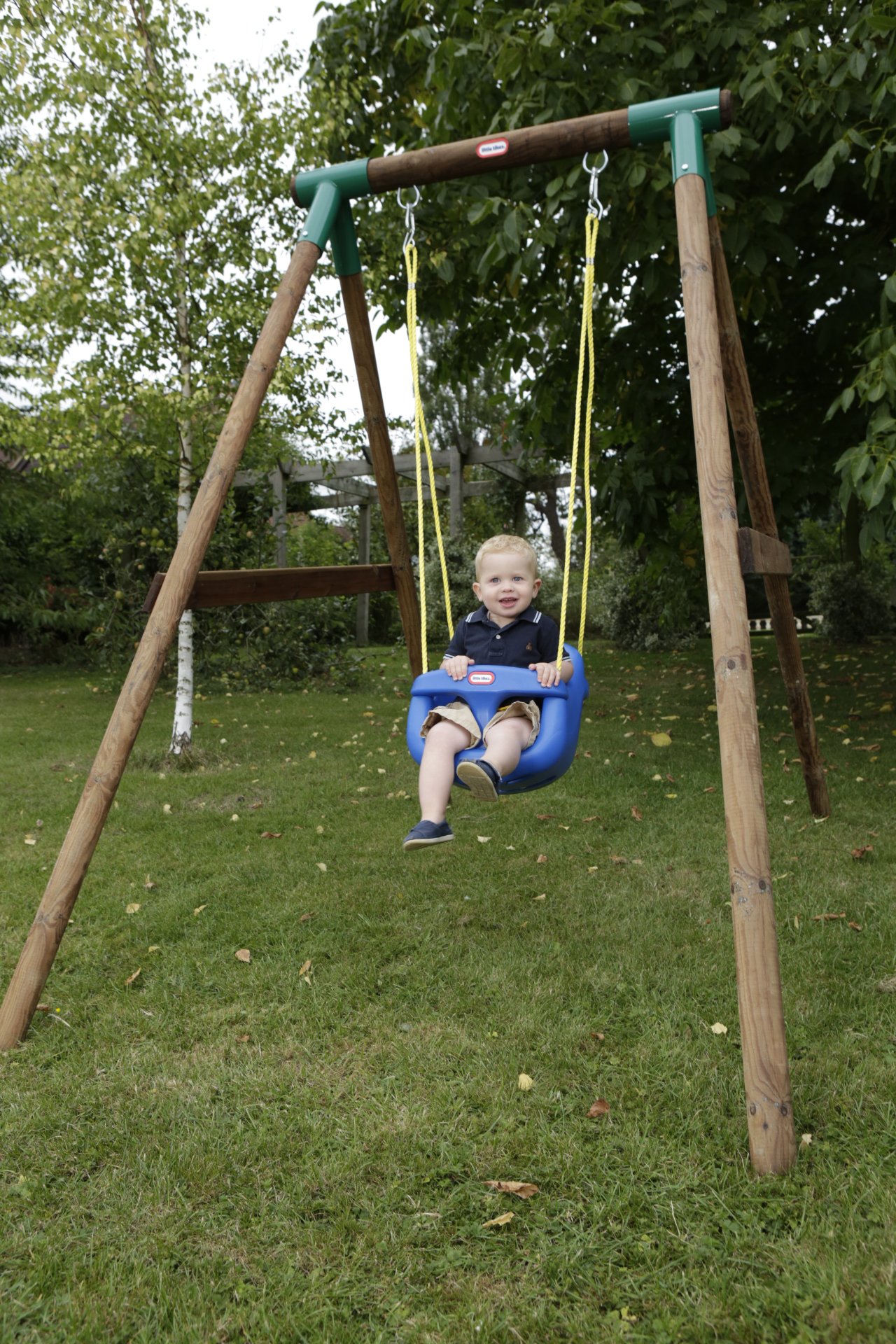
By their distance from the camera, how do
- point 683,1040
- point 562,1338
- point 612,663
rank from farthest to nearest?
point 612,663 → point 683,1040 → point 562,1338

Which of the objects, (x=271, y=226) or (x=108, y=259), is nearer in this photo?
(x=108, y=259)

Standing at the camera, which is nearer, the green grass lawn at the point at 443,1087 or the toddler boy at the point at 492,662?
the green grass lawn at the point at 443,1087

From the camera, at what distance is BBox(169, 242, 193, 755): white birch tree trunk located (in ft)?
21.6

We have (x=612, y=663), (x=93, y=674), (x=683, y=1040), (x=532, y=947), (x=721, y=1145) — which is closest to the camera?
(x=721, y=1145)

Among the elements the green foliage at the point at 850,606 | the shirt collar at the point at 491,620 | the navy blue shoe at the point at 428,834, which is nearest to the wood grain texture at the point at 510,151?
the shirt collar at the point at 491,620

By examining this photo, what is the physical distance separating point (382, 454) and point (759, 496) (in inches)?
63.9

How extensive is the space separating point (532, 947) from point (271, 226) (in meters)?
5.66

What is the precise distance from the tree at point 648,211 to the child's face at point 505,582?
1.68m

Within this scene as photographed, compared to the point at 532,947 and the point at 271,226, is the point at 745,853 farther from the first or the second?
the point at 271,226

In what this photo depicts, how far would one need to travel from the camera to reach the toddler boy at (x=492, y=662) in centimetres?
310

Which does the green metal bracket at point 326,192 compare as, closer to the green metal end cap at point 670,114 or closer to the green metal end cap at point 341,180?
the green metal end cap at point 341,180

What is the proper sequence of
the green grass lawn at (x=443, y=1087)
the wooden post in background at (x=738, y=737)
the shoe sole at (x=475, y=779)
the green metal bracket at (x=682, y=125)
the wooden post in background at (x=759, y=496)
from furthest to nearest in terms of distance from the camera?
the wooden post in background at (x=759, y=496) < the shoe sole at (x=475, y=779) < the green metal bracket at (x=682, y=125) < the wooden post in background at (x=738, y=737) < the green grass lawn at (x=443, y=1087)

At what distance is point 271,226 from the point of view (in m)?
6.88

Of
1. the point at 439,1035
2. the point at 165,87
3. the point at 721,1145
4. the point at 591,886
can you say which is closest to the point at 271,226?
the point at 165,87
